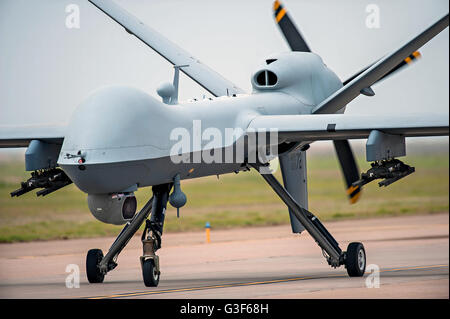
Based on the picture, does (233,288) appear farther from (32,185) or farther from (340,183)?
(340,183)

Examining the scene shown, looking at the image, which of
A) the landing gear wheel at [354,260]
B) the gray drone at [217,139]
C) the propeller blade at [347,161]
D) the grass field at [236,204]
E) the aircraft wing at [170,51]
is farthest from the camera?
the grass field at [236,204]

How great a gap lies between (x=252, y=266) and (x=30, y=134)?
761 cm

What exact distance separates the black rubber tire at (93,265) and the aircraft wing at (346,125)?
4.26 metres

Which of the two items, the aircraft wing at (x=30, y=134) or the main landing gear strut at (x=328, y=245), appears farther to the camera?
the main landing gear strut at (x=328, y=245)

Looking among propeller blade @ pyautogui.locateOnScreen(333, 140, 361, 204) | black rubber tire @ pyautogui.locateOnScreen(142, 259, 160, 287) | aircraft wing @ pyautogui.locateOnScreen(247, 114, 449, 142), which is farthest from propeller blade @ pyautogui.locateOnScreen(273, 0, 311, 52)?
black rubber tire @ pyautogui.locateOnScreen(142, 259, 160, 287)

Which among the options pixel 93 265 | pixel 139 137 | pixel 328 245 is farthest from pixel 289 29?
pixel 139 137

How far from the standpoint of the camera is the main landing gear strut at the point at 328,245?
19.2 metres

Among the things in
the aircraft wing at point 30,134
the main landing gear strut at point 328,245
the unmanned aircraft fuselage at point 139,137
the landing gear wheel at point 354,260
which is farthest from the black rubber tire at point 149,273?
the landing gear wheel at point 354,260

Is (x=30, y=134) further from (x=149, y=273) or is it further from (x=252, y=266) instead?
(x=252, y=266)

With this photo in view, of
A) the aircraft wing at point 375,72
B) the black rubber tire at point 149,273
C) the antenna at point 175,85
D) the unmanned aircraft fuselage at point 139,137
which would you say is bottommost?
the black rubber tire at point 149,273

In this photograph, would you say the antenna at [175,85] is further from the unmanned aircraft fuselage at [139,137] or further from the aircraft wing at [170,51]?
the aircraft wing at [170,51]

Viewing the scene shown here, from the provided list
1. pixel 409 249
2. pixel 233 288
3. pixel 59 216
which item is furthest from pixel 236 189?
pixel 233 288

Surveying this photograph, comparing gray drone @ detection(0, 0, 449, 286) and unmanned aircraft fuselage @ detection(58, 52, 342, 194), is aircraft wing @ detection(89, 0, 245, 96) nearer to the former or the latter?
gray drone @ detection(0, 0, 449, 286)

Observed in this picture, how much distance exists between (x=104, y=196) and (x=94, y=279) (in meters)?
4.06
